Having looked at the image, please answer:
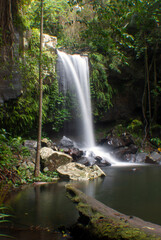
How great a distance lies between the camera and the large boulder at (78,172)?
7.52 meters

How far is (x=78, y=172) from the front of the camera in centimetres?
777

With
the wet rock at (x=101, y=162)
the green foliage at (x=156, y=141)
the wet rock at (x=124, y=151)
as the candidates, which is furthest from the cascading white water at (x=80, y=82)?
the green foliage at (x=156, y=141)

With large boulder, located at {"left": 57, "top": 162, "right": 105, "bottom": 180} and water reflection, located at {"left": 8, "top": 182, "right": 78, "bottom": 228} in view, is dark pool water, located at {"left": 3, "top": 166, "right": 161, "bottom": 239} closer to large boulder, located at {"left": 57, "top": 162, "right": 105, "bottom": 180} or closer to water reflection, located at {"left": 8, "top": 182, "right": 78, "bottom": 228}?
water reflection, located at {"left": 8, "top": 182, "right": 78, "bottom": 228}

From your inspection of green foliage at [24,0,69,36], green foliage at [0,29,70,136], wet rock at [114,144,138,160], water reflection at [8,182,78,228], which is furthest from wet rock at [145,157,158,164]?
green foliage at [24,0,69,36]

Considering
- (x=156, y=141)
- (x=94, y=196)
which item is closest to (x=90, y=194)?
(x=94, y=196)

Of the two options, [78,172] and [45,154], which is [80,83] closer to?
[45,154]

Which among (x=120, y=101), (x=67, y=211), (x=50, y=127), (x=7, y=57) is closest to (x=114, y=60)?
(x=120, y=101)

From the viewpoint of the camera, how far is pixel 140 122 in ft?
49.8

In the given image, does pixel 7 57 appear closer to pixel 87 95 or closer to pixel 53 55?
pixel 53 55

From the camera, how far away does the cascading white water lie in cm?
1353

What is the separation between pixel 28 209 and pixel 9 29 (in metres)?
6.27

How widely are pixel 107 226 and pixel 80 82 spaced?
477 inches

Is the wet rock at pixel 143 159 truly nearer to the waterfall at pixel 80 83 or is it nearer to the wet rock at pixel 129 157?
the wet rock at pixel 129 157

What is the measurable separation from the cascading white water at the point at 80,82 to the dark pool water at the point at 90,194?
6470 millimetres
